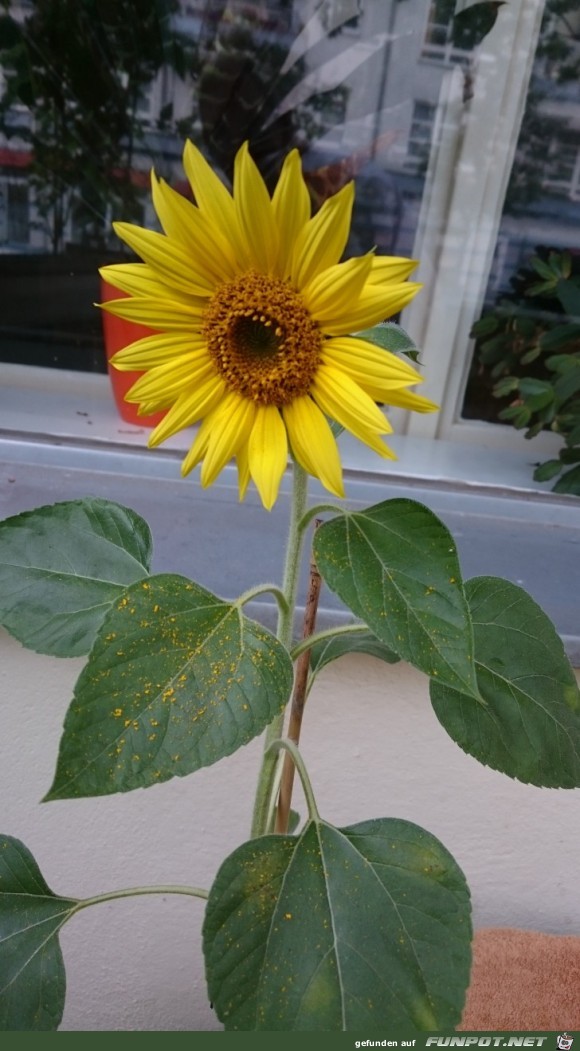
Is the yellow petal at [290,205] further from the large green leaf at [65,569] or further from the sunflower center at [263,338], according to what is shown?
the large green leaf at [65,569]

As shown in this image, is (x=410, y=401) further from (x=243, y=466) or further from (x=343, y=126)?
(x=343, y=126)

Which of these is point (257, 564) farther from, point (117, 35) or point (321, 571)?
point (117, 35)

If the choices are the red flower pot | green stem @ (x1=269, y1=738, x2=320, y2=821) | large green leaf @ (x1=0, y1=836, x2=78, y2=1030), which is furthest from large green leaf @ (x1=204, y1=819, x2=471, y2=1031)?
the red flower pot

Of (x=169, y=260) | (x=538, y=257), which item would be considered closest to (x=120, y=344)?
(x=538, y=257)

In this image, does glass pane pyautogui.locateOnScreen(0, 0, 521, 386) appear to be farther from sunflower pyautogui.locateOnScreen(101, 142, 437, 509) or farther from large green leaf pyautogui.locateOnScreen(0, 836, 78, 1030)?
large green leaf pyautogui.locateOnScreen(0, 836, 78, 1030)

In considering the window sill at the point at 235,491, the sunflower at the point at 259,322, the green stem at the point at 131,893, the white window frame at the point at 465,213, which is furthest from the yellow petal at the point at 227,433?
the white window frame at the point at 465,213
